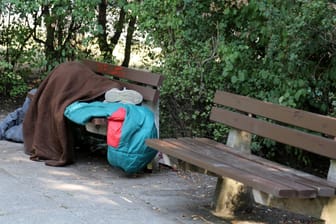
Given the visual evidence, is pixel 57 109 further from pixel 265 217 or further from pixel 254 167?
pixel 254 167

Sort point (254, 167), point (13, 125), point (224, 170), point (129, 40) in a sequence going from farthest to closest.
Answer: point (129, 40) < point (13, 125) < point (254, 167) < point (224, 170)

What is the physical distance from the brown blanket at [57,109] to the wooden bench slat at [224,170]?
1451mm

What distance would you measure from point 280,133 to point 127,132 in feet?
5.10

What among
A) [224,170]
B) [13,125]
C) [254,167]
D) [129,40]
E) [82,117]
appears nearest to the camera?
[224,170]

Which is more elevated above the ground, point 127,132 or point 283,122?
point 283,122

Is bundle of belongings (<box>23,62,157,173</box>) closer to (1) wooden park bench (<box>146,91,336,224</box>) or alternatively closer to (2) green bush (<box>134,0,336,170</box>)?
(1) wooden park bench (<box>146,91,336,224</box>)

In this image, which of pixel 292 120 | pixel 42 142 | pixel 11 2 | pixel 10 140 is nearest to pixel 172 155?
pixel 292 120

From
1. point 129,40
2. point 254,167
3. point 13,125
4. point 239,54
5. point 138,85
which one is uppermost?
point 239,54

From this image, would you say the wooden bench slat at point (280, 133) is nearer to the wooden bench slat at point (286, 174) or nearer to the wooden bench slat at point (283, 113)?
the wooden bench slat at point (283, 113)

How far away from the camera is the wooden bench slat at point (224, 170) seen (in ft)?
13.2

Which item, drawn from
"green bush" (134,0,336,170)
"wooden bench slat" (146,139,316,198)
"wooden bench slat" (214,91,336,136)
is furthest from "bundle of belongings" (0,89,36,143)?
"wooden bench slat" (214,91,336,136)

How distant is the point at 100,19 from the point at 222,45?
9.17 ft

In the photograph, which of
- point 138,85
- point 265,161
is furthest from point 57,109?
point 265,161

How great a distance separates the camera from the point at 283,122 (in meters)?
5.00
